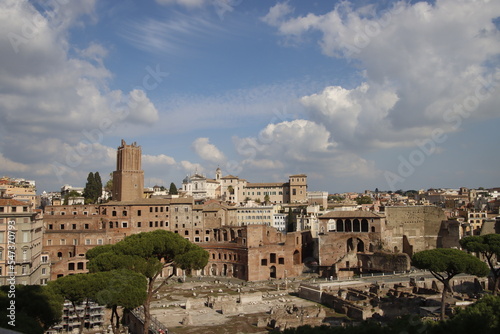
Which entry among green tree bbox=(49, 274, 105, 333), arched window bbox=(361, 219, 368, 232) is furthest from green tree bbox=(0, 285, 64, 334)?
arched window bbox=(361, 219, 368, 232)

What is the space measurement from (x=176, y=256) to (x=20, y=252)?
40.7 ft

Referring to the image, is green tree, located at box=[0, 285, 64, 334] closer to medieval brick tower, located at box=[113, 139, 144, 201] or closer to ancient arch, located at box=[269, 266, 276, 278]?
ancient arch, located at box=[269, 266, 276, 278]

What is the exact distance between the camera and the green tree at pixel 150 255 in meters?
29.6

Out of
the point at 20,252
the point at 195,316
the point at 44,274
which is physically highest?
the point at 20,252

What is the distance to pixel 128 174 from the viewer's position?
218ft

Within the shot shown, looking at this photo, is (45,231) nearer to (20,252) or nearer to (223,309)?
(20,252)

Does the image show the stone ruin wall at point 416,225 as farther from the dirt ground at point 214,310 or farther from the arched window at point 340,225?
the dirt ground at point 214,310

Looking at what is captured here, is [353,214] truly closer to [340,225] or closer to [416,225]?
[340,225]

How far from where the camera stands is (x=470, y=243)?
39.7 metres

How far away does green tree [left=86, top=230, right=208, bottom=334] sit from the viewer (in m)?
29.6

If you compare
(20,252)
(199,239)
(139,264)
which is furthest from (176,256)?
(199,239)

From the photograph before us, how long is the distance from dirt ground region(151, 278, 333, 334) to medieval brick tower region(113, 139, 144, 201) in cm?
2027

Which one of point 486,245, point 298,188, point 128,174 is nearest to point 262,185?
point 298,188

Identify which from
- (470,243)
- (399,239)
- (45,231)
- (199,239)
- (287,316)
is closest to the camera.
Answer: (287,316)
